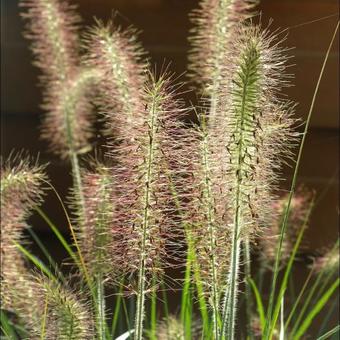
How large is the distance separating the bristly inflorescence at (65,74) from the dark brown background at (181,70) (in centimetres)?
8

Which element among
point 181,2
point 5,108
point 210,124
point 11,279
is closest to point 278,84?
point 210,124

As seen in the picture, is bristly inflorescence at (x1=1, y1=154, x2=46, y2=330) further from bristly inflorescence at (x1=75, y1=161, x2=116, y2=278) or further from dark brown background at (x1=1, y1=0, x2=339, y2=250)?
dark brown background at (x1=1, y1=0, x2=339, y2=250)

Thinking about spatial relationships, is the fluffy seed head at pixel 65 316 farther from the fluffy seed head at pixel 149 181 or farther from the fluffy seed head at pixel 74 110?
the fluffy seed head at pixel 74 110

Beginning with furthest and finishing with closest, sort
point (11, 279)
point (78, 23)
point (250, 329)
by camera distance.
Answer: point (78, 23) < point (250, 329) < point (11, 279)

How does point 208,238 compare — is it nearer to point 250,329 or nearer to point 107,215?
point 107,215

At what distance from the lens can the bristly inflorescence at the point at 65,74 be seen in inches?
61.8

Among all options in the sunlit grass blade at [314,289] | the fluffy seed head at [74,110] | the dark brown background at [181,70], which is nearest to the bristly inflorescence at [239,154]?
the dark brown background at [181,70]

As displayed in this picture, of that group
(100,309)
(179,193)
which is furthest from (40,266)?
(179,193)

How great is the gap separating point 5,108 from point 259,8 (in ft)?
2.44

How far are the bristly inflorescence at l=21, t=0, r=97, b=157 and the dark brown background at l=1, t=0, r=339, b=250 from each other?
0.08 m

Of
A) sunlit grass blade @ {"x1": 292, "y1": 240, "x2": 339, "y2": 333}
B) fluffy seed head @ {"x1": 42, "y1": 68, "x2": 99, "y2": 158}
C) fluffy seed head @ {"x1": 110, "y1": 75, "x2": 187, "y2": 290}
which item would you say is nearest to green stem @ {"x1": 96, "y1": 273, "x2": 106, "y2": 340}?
fluffy seed head @ {"x1": 110, "y1": 75, "x2": 187, "y2": 290}

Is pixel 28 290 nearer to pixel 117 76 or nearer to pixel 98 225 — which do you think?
pixel 98 225

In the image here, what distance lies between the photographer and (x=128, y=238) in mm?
972

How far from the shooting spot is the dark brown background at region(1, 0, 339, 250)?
1.26 m
